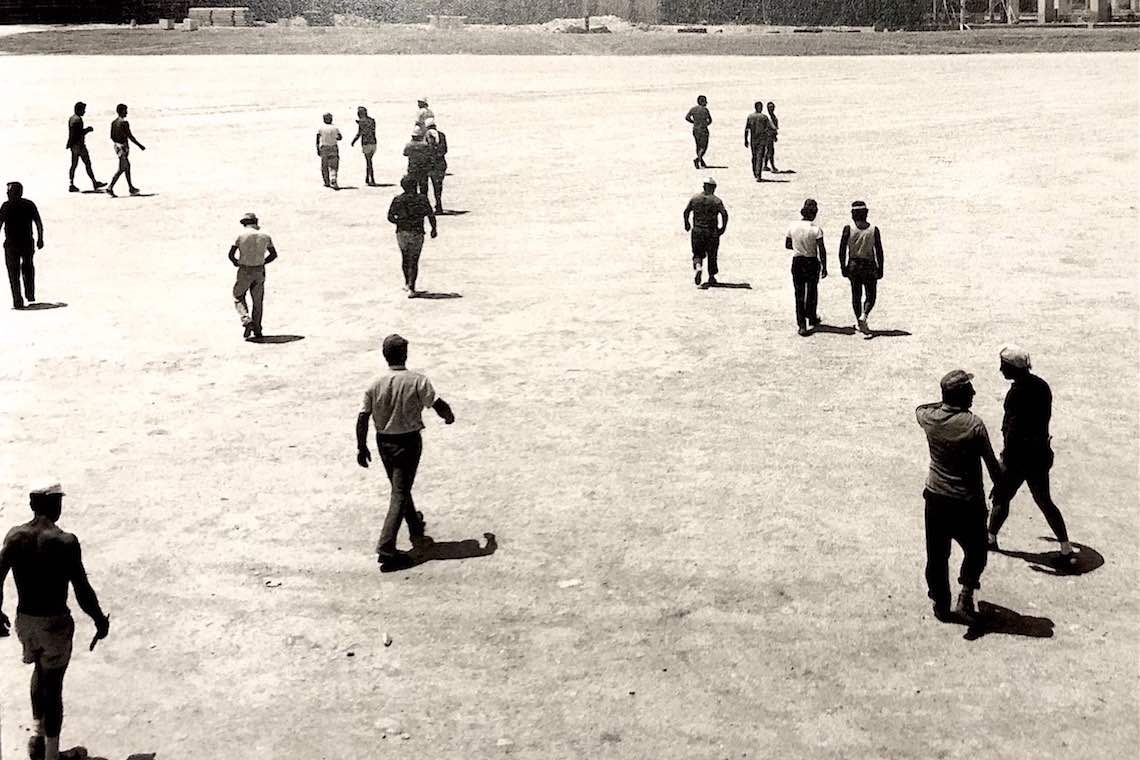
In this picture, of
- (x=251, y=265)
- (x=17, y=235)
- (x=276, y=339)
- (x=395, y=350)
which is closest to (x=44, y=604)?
(x=395, y=350)

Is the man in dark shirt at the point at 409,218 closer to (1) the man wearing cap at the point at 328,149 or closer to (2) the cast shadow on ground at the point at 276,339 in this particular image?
(2) the cast shadow on ground at the point at 276,339

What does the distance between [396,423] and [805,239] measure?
7413mm

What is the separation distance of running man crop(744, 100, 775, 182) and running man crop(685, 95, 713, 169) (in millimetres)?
1152

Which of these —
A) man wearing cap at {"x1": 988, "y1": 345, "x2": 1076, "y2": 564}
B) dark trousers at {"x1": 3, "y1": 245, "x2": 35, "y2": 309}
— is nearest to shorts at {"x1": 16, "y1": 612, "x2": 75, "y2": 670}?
man wearing cap at {"x1": 988, "y1": 345, "x2": 1076, "y2": 564}

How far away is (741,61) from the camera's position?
54.4 meters

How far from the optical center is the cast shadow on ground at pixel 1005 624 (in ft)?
26.6

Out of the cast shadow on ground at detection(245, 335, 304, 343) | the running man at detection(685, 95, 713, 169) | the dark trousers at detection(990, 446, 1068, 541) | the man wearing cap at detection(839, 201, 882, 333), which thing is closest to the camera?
the dark trousers at detection(990, 446, 1068, 541)

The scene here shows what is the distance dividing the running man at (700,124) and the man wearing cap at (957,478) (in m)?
19.2

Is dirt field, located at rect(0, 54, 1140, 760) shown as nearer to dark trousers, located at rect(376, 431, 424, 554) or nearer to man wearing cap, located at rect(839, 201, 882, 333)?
dark trousers, located at rect(376, 431, 424, 554)

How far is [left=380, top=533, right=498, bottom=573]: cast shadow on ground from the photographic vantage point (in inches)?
365

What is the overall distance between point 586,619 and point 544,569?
2.78ft

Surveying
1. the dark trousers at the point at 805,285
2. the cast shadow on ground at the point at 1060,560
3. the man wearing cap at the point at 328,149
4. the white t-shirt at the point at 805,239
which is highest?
the man wearing cap at the point at 328,149

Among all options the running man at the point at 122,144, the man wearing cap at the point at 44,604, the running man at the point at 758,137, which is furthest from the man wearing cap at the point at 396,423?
the running man at the point at 758,137

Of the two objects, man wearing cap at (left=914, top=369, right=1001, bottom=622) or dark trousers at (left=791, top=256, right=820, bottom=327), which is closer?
man wearing cap at (left=914, top=369, right=1001, bottom=622)
